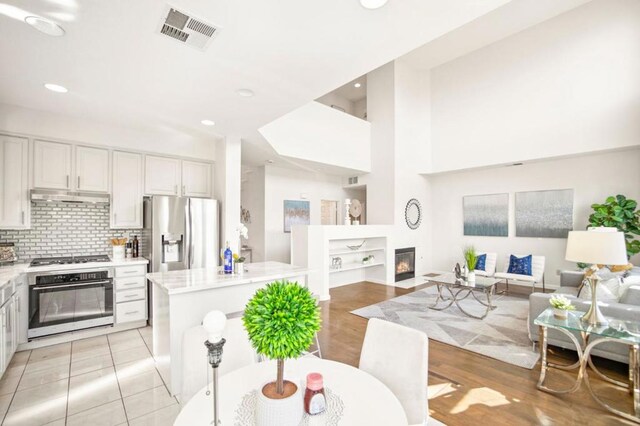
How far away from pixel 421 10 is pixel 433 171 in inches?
235

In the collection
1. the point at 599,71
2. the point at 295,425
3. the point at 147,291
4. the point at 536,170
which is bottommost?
the point at 147,291

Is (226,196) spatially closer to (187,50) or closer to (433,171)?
(187,50)

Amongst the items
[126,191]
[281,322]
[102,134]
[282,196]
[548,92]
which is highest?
[548,92]

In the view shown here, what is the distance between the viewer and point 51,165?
11.8ft

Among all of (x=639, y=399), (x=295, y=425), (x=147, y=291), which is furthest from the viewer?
(x=147, y=291)

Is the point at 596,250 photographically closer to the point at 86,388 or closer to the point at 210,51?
the point at 210,51

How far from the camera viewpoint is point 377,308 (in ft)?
15.2

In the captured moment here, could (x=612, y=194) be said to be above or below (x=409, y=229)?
above

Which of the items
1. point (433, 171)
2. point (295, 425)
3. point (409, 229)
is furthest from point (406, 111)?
point (295, 425)

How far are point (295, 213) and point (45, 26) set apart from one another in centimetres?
553

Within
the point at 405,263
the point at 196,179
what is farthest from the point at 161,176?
the point at 405,263

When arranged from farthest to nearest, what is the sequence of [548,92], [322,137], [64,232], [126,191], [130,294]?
[322,137], [548,92], [126,191], [64,232], [130,294]

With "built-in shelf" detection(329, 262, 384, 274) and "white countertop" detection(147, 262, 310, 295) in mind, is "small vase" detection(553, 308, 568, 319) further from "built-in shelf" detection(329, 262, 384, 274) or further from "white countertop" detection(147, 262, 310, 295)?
"built-in shelf" detection(329, 262, 384, 274)

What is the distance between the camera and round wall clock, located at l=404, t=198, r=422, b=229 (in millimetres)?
7057
